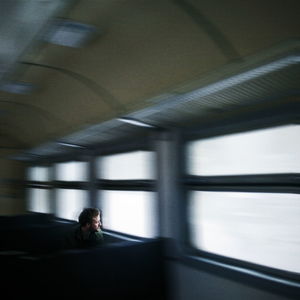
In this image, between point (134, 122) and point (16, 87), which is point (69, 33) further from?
point (16, 87)

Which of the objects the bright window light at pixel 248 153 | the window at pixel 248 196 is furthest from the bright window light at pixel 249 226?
the bright window light at pixel 248 153

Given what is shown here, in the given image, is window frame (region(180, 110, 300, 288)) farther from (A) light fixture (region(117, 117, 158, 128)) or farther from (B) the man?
(B) the man

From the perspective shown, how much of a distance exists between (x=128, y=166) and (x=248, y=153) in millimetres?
2105

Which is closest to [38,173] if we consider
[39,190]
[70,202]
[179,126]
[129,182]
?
[39,190]

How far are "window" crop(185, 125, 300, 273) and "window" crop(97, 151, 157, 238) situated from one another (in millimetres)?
665

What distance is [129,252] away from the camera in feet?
11.0

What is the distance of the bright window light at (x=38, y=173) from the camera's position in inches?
308

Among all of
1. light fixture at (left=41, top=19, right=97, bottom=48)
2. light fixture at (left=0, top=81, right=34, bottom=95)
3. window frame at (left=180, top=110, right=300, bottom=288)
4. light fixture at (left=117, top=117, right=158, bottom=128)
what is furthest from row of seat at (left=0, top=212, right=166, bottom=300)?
light fixture at (left=0, top=81, right=34, bottom=95)

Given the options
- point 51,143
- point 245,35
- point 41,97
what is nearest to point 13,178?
point 51,143

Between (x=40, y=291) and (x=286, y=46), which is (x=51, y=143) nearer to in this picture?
(x=40, y=291)

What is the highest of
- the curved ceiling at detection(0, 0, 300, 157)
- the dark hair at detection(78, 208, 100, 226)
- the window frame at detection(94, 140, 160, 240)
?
the curved ceiling at detection(0, 0, 300, 157)

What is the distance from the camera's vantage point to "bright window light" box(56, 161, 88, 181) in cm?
589

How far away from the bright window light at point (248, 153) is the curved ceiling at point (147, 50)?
311 millimetres

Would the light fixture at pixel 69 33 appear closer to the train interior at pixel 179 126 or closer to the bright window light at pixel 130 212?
the train interior at pixel 179 126
